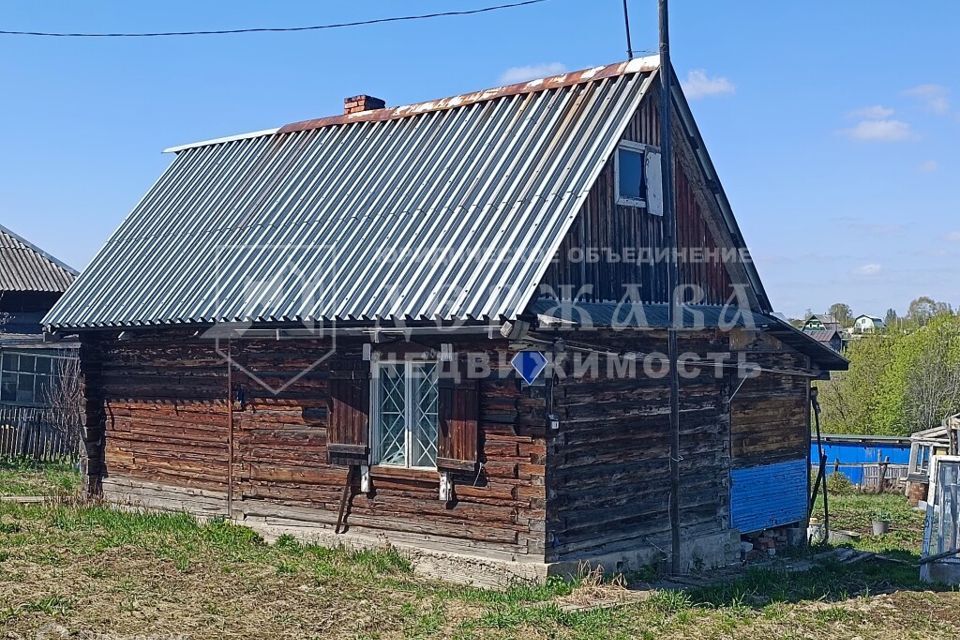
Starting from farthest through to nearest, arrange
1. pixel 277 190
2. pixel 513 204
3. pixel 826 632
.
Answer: pixel 277 190
pixel 513 204
pixel 826 632

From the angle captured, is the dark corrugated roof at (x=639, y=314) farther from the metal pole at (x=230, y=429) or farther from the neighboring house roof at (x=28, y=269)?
the neighboring house roof at (x=28, y=269)

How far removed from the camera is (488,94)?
14789 millimetres

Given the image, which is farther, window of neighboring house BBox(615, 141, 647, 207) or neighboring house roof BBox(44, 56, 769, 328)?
window of neighboring house BBox(615, 141, 647, 207)

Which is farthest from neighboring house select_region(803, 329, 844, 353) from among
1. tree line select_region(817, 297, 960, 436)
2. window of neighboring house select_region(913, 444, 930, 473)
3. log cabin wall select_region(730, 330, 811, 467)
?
log cabin wall select_region(730, 330, 811, 467)

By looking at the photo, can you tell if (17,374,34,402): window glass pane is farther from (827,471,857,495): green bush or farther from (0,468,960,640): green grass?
(827,471,857,495): green bush

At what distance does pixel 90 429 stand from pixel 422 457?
6.54 meters

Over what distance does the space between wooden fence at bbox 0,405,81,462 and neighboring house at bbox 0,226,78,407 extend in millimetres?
796

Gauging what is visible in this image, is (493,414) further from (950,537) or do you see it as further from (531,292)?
(950,537)

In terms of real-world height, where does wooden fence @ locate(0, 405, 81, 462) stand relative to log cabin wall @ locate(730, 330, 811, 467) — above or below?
below

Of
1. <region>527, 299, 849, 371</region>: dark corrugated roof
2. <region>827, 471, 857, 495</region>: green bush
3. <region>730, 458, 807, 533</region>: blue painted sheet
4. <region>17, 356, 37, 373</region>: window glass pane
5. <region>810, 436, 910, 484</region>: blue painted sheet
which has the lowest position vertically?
<region>827, 471, 857, 495</region>: green bush

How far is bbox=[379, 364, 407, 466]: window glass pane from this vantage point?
12.4 metres

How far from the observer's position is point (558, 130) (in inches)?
522

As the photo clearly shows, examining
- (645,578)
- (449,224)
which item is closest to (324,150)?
(449,224)

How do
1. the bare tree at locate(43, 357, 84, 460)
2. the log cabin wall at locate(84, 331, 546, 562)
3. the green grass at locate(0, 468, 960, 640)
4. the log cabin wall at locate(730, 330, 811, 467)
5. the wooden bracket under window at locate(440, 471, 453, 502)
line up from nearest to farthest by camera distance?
the green grass at locate(0, 468, 960, 640), the log cabin wall at locate(84, 331, 546, 562), the wooden bracket under window at locate(440, 471, 453, 502), the log cabin wall at locate(730, 330, 811, 467), the bare tree at locate(43, 357, 84, 460)
